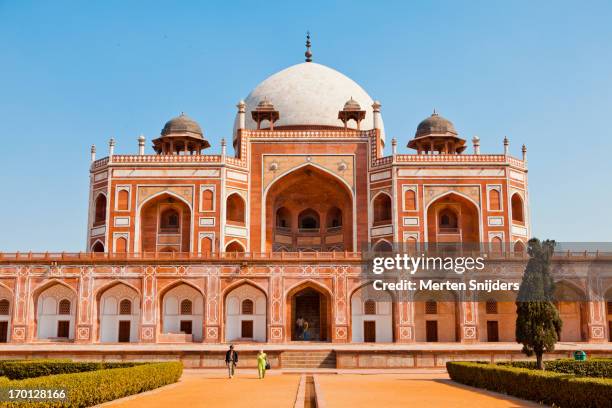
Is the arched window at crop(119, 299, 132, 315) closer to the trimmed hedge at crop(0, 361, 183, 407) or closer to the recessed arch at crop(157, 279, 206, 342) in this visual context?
the recessed arch at crop(157, 279, 206, 342)

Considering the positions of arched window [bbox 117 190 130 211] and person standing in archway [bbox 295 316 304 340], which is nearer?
person standing in archway [bbox 295 316 304 340]

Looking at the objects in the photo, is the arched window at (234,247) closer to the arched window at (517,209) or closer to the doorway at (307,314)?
the doorway at (307,314)

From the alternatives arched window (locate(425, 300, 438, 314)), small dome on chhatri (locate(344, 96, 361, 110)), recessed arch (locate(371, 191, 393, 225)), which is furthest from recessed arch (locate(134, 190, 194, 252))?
arched window (locate(425, 300, 438, 314))

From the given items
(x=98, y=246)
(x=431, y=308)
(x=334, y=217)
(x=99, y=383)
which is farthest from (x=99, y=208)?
(x=99, y=383)

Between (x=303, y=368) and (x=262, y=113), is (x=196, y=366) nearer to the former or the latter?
(x=303, y=368)

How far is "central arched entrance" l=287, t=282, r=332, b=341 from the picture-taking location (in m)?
30.5

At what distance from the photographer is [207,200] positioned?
115ft

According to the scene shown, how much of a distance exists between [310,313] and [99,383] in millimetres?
20998

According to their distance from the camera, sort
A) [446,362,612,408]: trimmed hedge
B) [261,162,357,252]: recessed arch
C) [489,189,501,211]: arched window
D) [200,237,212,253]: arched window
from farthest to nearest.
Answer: [261,162,357,252]: recessed arch < [489,189,501,211]: arched window < [200,237,212,253]: arched window < [446,362,612,408]: trimmed hedge

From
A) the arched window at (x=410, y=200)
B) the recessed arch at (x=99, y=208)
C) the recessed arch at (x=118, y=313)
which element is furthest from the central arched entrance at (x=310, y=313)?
the recessed arch at (x=99, y=208)

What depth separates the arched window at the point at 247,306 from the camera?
3088 cm

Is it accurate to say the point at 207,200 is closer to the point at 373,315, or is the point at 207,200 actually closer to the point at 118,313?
the point at 118,313

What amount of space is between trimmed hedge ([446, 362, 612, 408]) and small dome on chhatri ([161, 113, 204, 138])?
24331 mm

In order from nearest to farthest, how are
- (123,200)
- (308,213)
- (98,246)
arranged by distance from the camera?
(123,200)
(98,246)
(308,213)
